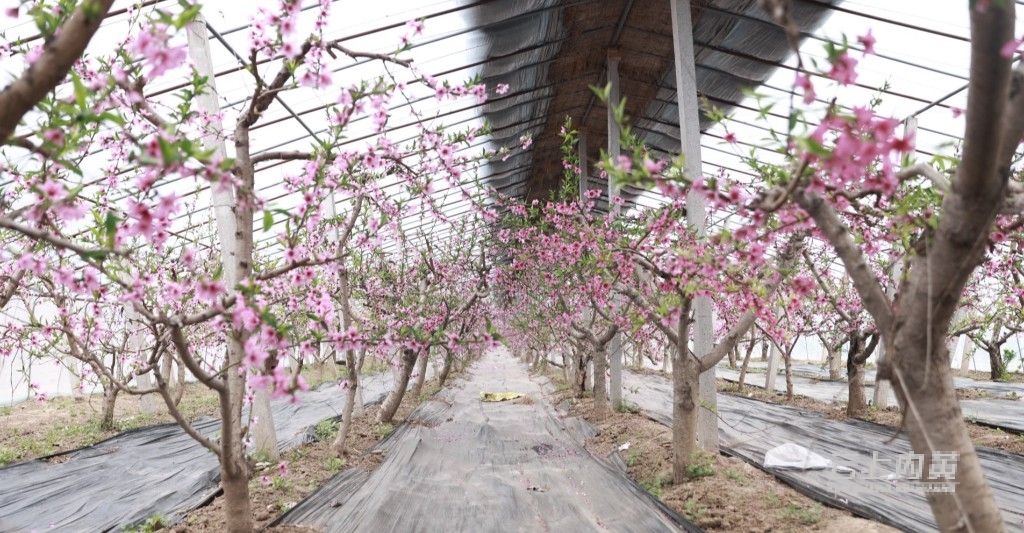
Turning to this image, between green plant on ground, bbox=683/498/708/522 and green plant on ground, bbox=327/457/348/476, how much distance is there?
362cm

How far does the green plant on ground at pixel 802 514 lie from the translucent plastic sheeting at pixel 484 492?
0.76 meters

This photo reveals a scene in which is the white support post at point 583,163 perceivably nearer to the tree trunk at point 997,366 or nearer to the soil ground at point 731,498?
the soil ground at point 731,498

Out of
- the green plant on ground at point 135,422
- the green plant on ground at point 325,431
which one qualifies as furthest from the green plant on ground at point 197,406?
the green plant on ground at point 325,431

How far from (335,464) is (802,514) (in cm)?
469

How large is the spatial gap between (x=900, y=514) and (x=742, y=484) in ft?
3.97

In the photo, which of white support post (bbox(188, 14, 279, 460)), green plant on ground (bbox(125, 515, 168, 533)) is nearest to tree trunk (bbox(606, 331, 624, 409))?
white support post (bbox(188, 14, 279, 460))

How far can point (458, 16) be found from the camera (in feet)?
20.1

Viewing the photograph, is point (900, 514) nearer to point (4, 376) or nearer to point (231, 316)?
point (231, 316)

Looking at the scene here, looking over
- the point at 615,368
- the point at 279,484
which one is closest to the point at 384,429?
the point at 279,484

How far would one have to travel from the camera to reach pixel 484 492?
18.6 ft

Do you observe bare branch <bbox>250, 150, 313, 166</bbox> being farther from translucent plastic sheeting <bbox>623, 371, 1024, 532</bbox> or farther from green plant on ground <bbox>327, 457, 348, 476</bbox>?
green plant on ground <bbox>327, 457, 348, 476</bbox>

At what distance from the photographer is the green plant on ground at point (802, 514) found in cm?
426

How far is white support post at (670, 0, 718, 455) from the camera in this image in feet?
19.7

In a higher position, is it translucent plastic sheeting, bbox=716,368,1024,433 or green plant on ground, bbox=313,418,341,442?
translucent plastic sheeting, bbox=716,368,1024,433
